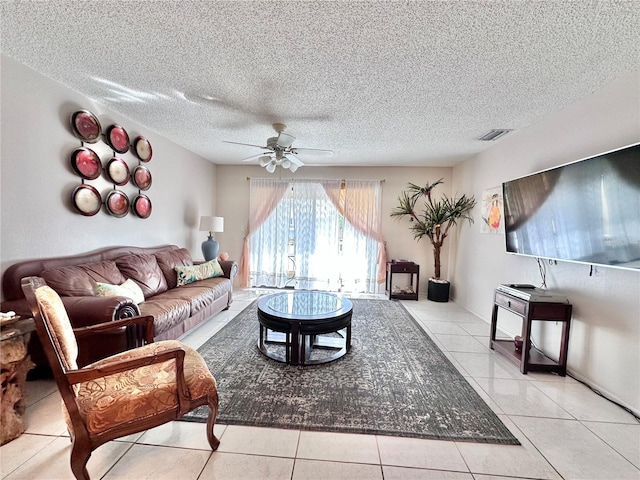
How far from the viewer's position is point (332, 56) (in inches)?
78.9

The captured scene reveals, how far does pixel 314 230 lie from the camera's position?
555 cm

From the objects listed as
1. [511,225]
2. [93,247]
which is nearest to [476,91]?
[511,225]

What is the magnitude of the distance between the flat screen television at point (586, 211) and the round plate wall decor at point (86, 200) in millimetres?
4505

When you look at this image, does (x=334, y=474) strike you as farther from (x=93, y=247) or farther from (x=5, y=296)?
(x=93, y=247)

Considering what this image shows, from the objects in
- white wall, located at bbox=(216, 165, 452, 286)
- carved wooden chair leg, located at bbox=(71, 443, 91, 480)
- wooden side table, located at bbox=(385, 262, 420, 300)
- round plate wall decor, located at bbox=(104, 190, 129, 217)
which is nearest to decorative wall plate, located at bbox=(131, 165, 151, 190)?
round plate wall decor, located at bbox=(104, 190, 129, 217)

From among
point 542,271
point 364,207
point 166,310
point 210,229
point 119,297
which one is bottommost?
point 166,310

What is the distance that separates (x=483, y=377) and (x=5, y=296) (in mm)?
4045

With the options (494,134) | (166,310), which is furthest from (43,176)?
(494,134)

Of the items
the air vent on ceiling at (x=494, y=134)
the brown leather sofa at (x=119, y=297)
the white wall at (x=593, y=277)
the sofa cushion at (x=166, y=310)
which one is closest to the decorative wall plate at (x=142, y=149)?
the brown leather sofa at (x=119, y=297)

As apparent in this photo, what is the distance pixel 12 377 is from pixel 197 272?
228 centimetres

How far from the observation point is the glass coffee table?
2486 millimetres

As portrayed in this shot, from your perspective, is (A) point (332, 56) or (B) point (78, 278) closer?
(A) point (332, 56)

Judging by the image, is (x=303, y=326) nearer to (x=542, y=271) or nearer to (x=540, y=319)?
(x=540, y=319)

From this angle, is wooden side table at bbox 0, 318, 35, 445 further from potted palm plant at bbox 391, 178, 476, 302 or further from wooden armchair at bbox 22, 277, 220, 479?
potted palm plant at bbox 391, 178, 476, 302
